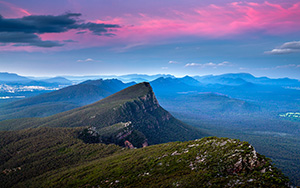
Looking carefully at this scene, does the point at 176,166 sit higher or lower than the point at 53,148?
Result: higher

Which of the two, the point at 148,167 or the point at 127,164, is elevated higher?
the point at 148,167

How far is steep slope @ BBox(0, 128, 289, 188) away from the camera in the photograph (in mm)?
34562

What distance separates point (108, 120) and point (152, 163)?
15151cm

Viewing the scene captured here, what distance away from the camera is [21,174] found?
2975 inches

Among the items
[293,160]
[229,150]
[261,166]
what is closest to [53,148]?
[229,150]

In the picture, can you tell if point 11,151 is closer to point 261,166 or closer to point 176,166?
point 176,166

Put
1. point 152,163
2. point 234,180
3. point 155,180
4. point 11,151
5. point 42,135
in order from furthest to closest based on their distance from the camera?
point 42,135 < point 11,151 < point 152,163 < point 155,180 < point 234,180

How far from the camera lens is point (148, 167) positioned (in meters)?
52.3

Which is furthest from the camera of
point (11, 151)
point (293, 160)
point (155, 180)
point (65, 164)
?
point (293, 160)

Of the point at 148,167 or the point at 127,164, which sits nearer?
the point at 148,167

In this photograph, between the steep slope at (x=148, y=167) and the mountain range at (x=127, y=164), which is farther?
the mountain range at (x=127, y=164)

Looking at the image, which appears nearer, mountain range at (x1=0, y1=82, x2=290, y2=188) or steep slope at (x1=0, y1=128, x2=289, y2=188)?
steep slope at (x1=0, y1=128, x2=289, y2=188)

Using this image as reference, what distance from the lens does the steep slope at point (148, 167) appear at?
34.6 metres

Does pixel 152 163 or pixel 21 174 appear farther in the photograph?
pixel 21 174
